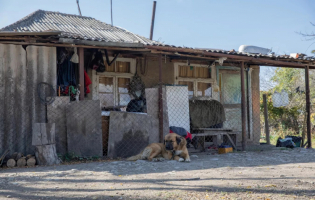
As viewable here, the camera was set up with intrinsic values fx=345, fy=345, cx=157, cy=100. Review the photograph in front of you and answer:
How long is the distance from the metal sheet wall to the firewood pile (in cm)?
34

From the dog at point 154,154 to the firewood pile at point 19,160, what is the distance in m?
1.79

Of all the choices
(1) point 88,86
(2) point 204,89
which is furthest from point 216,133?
(1) point 88,86

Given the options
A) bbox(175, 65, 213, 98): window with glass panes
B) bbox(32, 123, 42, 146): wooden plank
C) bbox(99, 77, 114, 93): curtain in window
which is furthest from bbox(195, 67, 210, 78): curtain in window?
bbox(32, 123, 42, 146): wooden plank

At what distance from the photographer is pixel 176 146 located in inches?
265

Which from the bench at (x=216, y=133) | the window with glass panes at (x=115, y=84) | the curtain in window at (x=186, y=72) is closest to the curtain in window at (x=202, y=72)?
the curtain in window at (x=186, y=72)

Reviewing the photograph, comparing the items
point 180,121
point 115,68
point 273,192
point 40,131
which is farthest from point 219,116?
point 273,192

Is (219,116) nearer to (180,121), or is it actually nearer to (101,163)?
(180,121)

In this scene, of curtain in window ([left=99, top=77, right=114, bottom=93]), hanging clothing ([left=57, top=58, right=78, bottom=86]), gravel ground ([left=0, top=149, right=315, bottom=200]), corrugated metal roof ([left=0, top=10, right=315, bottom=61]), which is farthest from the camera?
curtain in window ([left=99, top=77, right=114, bottom=93])

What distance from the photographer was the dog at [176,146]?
21.8 feet

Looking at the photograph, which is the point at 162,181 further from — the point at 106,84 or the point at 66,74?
the point at 106,84

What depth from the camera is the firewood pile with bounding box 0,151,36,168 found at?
247 inches

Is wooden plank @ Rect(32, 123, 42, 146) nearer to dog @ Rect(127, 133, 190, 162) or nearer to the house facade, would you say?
the house facade

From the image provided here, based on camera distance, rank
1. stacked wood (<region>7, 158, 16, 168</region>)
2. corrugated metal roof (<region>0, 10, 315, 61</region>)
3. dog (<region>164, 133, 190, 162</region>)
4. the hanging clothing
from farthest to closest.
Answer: corrugated metal roof (<region>0, 10, 315, 61</region>) < the hanging clothing < dog (<region>164, 133, 190, 162</region>) < stacked wood (<region>7, 158, 16, 168</region>)

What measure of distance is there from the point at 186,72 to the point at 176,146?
157 inches
